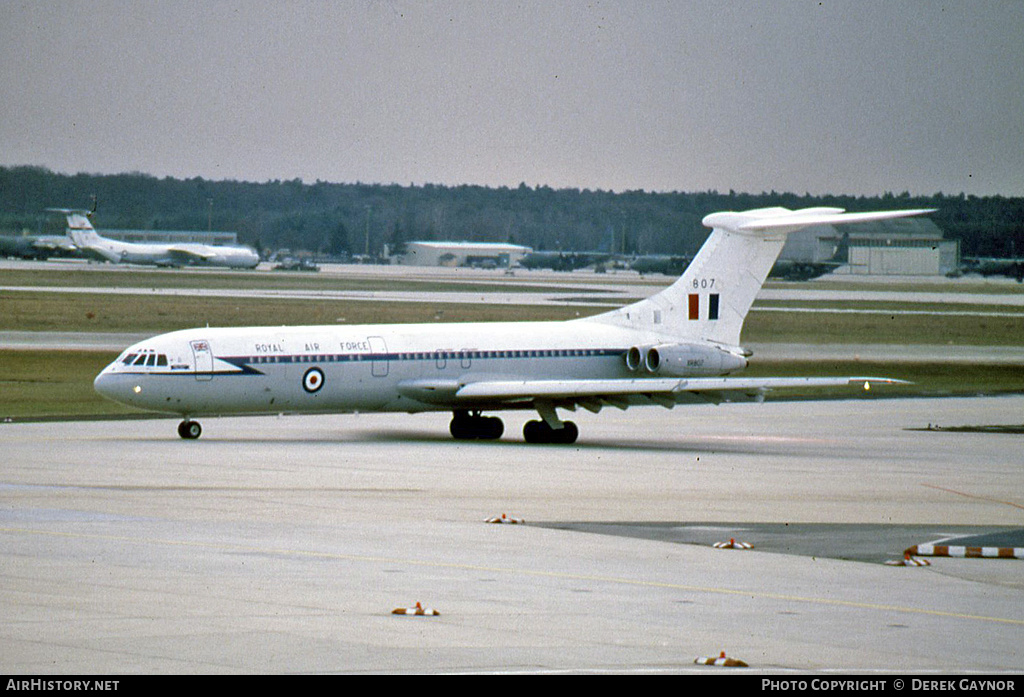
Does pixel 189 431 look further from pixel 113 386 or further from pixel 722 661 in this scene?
pixel 722 661

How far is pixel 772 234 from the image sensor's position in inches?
1778

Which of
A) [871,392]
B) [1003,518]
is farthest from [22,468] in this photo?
[871,392]

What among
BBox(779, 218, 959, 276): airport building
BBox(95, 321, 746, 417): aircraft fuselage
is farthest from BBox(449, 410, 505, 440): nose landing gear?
BBox(779, 218, 959, 276): airport building

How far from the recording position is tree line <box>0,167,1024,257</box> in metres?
69.8

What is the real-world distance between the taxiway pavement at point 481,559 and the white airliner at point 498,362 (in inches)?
58.3

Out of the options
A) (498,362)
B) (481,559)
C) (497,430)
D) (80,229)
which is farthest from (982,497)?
(80,229)

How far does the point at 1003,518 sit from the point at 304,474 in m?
14.0

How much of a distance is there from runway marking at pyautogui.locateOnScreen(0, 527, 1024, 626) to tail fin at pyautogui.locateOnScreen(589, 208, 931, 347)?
79.3ft

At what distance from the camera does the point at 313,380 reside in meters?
40.2

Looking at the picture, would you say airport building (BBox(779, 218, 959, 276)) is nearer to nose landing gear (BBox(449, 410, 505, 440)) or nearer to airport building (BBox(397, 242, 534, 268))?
airport building (BBox(397, 242, 534, 268))

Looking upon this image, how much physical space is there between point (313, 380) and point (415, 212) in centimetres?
6375

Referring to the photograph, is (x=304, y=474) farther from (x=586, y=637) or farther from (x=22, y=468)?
(x=586, y=637)

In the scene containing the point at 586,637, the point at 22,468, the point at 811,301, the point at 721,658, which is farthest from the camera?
the point at 811,301

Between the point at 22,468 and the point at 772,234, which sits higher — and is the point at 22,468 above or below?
below
